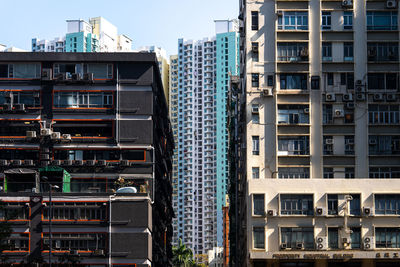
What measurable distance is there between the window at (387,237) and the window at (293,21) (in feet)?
64.4

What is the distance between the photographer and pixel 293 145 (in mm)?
70375

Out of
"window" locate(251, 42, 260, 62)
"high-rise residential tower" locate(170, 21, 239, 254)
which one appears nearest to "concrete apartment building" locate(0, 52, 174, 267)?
"window" locate(251, 42, 260, 62)

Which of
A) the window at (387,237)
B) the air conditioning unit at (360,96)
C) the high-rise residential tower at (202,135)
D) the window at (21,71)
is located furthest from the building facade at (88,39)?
the window at (387,237)

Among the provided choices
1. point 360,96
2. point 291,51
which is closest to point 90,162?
point 291,51

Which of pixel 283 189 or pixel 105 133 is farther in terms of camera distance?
pixel 105 133

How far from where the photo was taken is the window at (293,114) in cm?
7069

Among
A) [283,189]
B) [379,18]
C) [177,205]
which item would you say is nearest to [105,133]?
[283,189]

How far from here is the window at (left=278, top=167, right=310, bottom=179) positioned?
2761 inches

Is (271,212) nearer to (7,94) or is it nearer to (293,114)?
(293,114)

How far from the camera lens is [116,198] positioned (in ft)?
217

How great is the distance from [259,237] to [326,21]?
21.0 metres

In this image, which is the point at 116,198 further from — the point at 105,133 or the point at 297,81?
the point at 297,81

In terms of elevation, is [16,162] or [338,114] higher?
[338,114]

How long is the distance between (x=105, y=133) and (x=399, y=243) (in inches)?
1056
